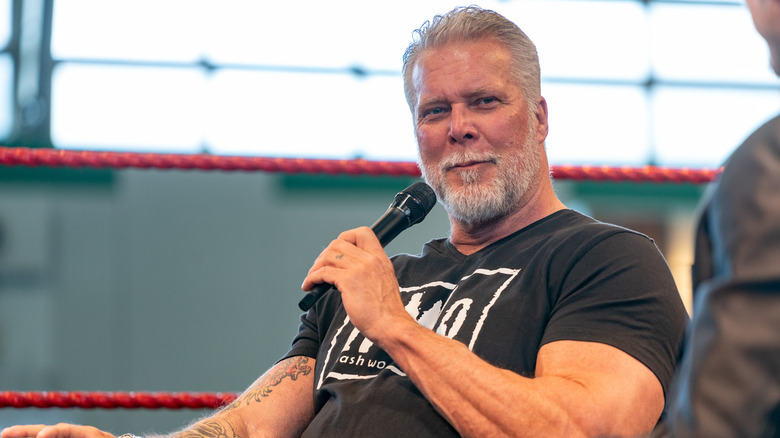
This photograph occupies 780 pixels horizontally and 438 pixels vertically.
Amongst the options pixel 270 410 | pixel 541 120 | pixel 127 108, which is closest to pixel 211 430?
pixel 270 410

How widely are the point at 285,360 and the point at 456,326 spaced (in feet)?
1.29

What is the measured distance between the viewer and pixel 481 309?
1.13 meters

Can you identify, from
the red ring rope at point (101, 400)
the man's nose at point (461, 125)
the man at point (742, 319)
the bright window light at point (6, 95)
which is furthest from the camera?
the bright window light at point (6, 95)

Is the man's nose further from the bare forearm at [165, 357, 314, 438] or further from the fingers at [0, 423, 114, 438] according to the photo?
the fingers at [0, 423, 114, 438]

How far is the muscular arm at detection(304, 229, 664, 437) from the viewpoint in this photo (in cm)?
93

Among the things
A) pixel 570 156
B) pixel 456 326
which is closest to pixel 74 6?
pixel 570 156

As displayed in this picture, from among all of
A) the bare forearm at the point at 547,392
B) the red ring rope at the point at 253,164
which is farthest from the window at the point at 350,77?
→ the bare forearm at the point at 547,392

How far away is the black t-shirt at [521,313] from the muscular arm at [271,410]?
0.06 m

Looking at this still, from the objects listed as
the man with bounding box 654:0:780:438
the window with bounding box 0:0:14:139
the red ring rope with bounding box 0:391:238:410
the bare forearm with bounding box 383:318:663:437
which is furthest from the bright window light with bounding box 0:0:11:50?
the man with bounding box 654:0:780:438

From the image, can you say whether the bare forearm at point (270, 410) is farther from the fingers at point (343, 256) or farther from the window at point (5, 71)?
the window at point (5, 71)

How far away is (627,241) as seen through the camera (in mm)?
1104

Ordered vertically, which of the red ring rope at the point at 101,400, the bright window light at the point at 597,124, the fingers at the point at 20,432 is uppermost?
the bright window light at the point at 597,124

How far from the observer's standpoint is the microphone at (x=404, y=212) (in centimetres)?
119

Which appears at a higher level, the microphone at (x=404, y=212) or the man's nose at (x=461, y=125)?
the man's nose at (x=461, y=125)
